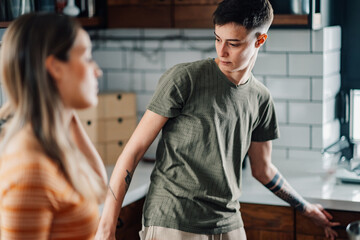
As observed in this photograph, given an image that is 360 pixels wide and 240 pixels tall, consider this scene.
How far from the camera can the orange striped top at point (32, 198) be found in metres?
0.99

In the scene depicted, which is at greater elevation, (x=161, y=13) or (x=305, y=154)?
(x=161, y=13)

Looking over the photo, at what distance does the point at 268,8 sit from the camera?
6.15ft

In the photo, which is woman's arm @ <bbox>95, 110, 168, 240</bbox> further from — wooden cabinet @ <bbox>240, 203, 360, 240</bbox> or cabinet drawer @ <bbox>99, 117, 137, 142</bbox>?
cabinet drawer @ <bbox>99, 117, 137, 142</bbox>

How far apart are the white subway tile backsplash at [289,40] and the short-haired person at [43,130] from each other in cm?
174

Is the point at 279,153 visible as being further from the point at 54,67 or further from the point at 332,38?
the point at 54,67

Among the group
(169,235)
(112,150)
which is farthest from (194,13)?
(169,235)

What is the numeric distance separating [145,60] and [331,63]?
2.99 feet

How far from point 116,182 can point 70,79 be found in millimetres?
727

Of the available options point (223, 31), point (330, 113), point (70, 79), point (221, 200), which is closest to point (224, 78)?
point (223, 31)

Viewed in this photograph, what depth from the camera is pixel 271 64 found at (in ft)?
9.00

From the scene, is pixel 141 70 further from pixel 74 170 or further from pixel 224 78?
pixel 74 170

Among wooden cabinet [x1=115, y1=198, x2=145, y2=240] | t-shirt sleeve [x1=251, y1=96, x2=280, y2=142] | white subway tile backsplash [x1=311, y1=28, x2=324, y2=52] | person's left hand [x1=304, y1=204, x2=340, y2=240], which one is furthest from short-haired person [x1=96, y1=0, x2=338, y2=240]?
white subway tile backsplash [x1=311, y1=28, x2=324, y2=52]

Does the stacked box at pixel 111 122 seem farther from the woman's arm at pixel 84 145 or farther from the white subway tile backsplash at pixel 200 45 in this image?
the woman's arm at pixel 84 145

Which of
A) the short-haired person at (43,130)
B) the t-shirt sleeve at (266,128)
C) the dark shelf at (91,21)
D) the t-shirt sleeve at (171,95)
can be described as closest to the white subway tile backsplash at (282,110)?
the t-shirt sleeve at (266,128)
